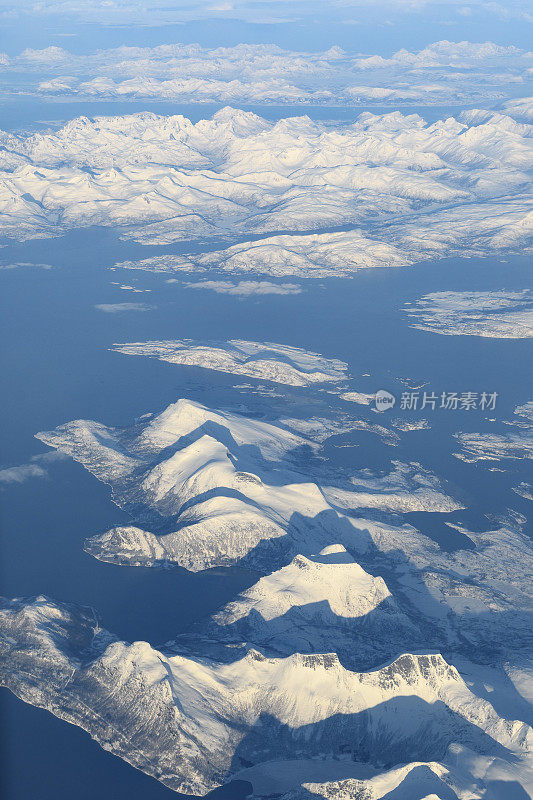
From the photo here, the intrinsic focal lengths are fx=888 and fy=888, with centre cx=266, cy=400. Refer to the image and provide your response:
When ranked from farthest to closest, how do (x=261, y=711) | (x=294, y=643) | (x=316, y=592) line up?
(x=316, y=592), (x=294, y=643), (x=261, y=711)

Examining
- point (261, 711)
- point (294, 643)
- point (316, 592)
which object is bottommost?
point (261, 711)

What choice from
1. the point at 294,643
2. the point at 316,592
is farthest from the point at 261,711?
the point at 316,592

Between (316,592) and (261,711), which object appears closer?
(261,711)

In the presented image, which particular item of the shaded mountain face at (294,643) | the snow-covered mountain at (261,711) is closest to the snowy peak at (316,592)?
the shaded mountain face at (294,643)

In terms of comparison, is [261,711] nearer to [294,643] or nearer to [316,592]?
[294,643]

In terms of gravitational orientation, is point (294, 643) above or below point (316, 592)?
below

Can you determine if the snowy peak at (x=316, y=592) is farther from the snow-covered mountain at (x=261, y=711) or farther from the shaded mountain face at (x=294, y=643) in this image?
the snow-covered mountain at (x=261, y=711)

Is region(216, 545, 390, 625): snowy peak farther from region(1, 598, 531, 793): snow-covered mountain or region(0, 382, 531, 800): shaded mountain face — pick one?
region(1, 598, 531, 793): snow-covered mountain

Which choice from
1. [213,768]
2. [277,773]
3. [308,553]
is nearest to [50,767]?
[213,768]

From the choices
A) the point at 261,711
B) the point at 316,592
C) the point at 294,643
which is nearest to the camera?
the point at 261,711

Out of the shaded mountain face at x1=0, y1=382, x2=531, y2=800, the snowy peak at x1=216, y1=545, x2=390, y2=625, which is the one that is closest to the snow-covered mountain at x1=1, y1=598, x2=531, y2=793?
the shaded mountain face at x1=0, y1=382, x2=531, y2=800

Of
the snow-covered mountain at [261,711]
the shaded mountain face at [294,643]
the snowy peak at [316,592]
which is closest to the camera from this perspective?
the snow-covered mountain at [261,711]

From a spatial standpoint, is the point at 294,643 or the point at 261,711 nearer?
the point at 261,711
